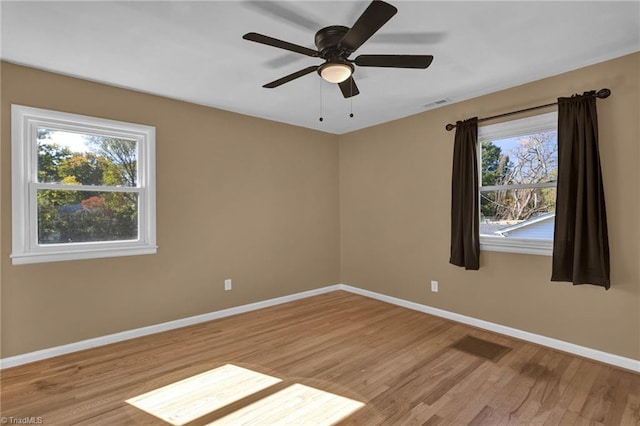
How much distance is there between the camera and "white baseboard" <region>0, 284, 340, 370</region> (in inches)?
104

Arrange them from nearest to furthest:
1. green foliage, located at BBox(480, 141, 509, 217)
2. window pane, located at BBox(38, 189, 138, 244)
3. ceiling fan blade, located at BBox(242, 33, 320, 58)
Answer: ceiling fan blade, located at BBox(242, 33, 320, 58)
window pane, located at BBox(38, 189, 138, 244)
green foliage, located at BBox(480, 141, 509, 217)

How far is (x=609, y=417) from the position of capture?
6.42 ft

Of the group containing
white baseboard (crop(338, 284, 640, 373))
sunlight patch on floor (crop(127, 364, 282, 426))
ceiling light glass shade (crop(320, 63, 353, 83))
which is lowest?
sunlight patch on floor (crop(127, 364, 282, 426))

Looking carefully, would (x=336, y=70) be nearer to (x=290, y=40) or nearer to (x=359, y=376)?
(x=290, y=40)

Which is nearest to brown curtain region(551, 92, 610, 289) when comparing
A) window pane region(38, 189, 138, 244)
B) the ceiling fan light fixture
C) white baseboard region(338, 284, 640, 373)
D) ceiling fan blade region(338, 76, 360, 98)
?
white baseboard region(338, 284, 640, 373)

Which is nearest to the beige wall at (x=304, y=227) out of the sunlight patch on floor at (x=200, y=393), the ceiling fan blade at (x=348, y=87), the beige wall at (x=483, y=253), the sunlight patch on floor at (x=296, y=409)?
the beige wall at (x=483, y=253)

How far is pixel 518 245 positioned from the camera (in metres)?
3.13

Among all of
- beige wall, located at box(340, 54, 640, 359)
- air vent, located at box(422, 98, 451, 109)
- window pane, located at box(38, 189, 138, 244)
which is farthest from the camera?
air vent, located at box(422, 98, 451, 109)

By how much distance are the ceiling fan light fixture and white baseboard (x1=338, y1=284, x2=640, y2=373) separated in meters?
2.94

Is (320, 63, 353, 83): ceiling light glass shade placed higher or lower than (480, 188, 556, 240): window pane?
higher

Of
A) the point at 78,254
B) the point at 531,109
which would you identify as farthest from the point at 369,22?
the point at 78,254

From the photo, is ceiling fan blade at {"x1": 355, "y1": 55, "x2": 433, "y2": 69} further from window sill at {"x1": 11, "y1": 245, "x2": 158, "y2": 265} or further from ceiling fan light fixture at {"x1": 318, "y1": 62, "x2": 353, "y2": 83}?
window sill at {"x1": 11, "y1": 245, "x2": 158, "y2": 265}

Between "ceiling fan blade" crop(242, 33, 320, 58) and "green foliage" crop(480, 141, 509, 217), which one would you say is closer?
"ceiling fan blade" crop(242, 33, 320, 58)

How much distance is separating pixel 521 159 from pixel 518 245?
868 millimetres
